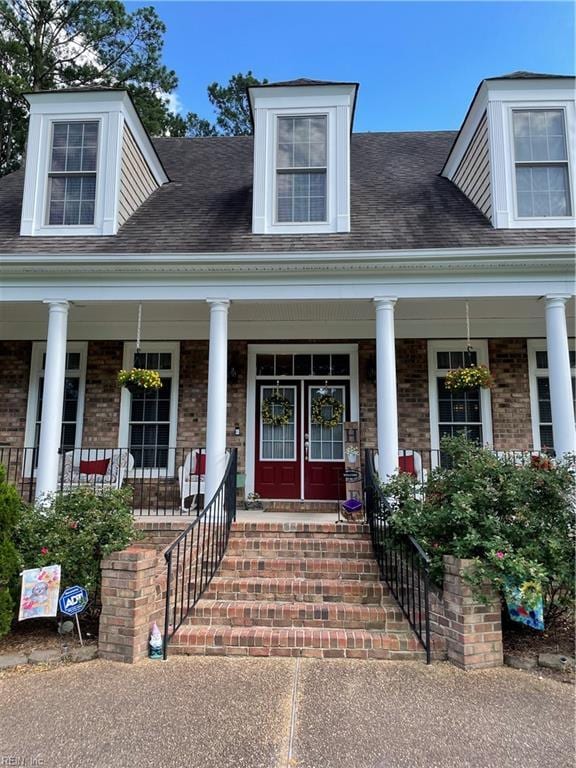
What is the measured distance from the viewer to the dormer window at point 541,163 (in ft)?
22.4

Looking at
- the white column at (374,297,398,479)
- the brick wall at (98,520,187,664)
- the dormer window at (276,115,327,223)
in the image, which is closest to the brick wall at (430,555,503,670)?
the white column at (374,297,398,479)

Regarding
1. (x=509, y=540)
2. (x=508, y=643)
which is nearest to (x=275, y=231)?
(x=509, y=540)

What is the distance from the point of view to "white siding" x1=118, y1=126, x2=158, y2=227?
7.32 metres

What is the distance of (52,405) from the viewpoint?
20.5 feet

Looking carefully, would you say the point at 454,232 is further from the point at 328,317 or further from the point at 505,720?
the point at 505,720

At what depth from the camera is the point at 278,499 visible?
7770 millimetres

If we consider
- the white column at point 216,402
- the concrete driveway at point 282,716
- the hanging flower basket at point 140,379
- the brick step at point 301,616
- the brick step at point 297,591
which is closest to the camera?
the concrete driveway at point 282,716

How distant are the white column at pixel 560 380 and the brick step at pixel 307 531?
2658 millimetres

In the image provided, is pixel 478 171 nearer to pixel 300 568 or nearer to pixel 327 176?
pixel 327 176

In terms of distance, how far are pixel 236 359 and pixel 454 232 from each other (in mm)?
3875

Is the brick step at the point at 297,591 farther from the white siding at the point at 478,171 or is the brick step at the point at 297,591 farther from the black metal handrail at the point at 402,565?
the white siding at the point at 478,171

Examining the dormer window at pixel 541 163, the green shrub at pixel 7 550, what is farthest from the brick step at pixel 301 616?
the dormer window at pixel 541 163

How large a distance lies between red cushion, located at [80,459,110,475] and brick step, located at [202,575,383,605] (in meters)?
3.18

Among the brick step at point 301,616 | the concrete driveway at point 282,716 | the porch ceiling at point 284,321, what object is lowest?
the concrete driveway at point 282,716
